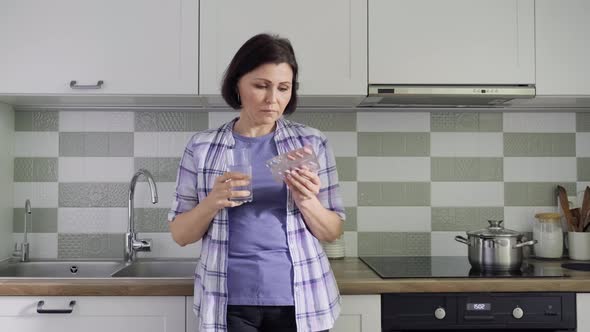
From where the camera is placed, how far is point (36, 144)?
2438mm

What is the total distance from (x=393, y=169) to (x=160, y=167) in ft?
3.36

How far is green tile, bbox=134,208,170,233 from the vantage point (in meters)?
2.44

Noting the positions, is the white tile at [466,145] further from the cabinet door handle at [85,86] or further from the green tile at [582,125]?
the cabinet door handle at [85,86]

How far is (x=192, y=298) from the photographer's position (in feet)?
5.96

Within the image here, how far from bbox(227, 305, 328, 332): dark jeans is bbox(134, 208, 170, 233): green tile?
104cm

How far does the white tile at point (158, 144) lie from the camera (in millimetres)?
2449

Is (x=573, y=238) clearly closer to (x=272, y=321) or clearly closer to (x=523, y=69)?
(x=523, y=69)

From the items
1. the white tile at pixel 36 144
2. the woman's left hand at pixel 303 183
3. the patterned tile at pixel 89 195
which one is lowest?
the patterned tile at pixel 89 195

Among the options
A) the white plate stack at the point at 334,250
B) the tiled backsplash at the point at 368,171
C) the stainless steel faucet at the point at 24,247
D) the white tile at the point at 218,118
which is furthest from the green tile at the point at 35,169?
the white plate stack at the point at 334,250

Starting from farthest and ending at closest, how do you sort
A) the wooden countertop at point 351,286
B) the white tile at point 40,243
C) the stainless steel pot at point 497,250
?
the white tile at point 40,243
the stainless steel pot at point 497,250
the wooden countertop at point 351,286

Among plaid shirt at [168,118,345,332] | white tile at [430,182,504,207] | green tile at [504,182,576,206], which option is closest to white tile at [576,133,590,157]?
green tile at [504,182,576,206]

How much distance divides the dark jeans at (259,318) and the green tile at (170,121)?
1147 mm

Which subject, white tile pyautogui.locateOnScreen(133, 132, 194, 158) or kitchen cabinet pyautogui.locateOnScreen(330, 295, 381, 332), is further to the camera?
white tile pyautogui.locateOnScreen(133, 132, 194, 158)

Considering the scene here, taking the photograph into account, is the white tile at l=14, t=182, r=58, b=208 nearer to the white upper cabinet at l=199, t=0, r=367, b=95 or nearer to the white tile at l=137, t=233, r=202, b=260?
the white tile at l=137, t=233, r=202, b=260
